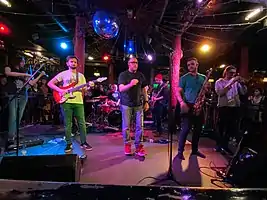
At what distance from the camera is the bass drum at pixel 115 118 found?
29.9 feet

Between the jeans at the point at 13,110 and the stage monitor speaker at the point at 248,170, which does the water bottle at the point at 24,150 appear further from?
the stage monitor speaker at the point at 248,170

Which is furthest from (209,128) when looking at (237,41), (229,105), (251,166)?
(237,41)

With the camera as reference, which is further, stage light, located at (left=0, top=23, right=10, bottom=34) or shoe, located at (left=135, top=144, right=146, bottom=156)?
stage light, located at (left=0, top=23, right=10, bottom=34)

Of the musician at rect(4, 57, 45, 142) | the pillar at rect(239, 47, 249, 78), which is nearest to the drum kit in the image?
the musician at rect(4, 57, 45, 142)

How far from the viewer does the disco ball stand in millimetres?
6430

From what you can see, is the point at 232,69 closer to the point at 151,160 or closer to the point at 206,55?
the point at 151,160

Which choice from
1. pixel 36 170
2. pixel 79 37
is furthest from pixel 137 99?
pixel 79 37

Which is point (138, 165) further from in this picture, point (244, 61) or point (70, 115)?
point (244, 61)

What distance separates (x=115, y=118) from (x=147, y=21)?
3.72 meters

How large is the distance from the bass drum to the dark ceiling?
2963 millimetres

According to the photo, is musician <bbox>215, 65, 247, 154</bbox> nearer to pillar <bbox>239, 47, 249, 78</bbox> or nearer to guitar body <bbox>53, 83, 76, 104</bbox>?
guitar body <bbox>53, 83, 76, 104</bbox>

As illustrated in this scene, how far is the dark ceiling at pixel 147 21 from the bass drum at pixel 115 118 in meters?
2.96

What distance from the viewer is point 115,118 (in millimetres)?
9203

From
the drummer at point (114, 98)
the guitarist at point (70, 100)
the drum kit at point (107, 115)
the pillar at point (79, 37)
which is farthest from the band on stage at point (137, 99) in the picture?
the drummer at point (114, 98)
